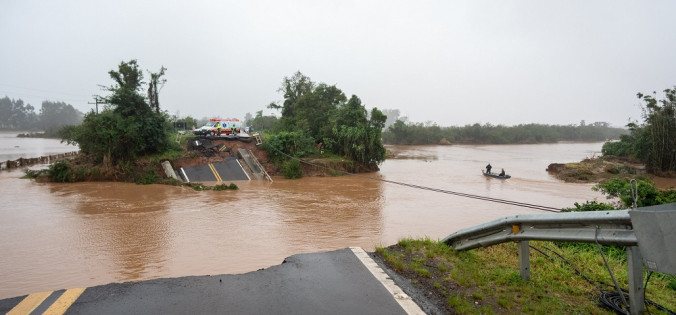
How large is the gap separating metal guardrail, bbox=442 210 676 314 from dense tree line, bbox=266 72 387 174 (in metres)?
22.8

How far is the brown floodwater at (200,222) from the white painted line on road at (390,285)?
349 cm

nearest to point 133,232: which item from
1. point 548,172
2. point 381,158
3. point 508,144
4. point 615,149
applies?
point 381,158

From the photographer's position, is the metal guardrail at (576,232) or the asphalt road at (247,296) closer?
the metal guardrail at (576,232)

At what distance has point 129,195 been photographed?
18.2m

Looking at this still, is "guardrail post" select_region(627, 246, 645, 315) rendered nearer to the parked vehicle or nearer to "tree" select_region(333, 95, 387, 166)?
"tree" select_region(333, 95, 387, 166)

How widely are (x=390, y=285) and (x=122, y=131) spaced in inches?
916

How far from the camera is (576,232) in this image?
11.5ft

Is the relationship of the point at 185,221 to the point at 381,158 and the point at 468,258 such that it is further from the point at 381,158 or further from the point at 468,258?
the point at 381,158

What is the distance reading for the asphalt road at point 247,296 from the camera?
12.1ft

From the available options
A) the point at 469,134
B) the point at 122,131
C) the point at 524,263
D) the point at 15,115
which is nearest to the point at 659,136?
the point at 524,263

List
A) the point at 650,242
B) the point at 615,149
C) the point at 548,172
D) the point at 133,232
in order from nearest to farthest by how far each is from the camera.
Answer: the point at 650,242
the point at 133,232
the point at 548,172
the point at 615,149

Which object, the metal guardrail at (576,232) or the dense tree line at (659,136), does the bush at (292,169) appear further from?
the dense tree line at (659,136)

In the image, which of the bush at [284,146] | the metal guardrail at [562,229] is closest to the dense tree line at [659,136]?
the bush at [284,146]

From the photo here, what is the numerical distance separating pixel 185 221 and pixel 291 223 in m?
3.95
